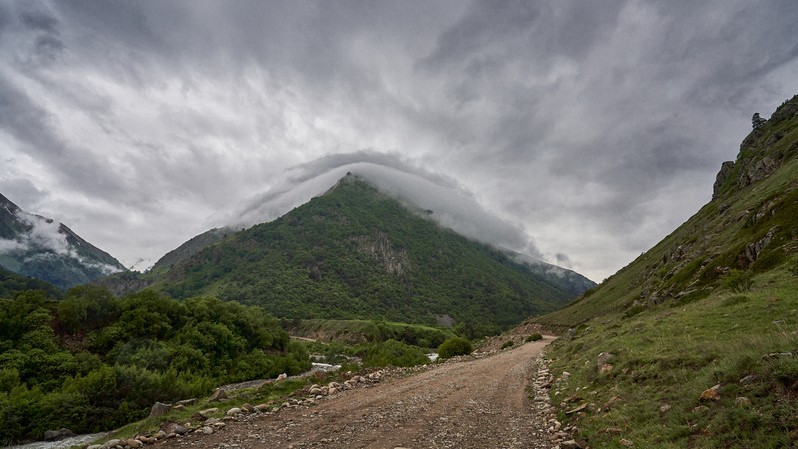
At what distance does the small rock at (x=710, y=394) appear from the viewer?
318 inches

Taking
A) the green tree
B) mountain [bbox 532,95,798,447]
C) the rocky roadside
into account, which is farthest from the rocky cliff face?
the rocky roadside

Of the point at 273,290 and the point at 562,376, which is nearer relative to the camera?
the point at 562,376

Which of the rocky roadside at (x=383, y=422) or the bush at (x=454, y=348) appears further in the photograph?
the bush at (x=454, y=348)

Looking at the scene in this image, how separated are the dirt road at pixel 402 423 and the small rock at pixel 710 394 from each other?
165 inches

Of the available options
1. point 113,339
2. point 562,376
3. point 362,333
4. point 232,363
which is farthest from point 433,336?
point 562,376

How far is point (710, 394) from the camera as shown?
322 inches

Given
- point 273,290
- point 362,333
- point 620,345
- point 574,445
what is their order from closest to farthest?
point 574,445
point 620,345
point 362,333
point 273,290

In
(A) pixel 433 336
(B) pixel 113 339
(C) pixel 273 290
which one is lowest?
(A) pixel 433 336

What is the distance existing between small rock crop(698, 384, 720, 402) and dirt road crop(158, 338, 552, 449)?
4.18 m

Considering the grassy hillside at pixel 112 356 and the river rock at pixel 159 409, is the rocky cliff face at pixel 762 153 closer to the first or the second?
the grassy hillside at pixel 112 356

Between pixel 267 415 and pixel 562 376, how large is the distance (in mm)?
14989

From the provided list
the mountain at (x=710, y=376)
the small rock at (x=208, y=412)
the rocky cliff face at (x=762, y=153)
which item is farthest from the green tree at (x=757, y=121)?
the small rock at (x=208, y=412)

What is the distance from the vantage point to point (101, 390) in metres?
23.7

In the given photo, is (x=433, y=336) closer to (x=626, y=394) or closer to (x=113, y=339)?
(x=113, y=339)
